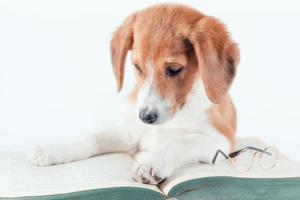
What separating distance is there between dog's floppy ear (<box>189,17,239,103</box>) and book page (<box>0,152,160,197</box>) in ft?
1.86

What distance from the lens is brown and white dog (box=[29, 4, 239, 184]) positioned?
3.05 metres

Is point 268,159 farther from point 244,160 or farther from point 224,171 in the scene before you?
→ point 224,171

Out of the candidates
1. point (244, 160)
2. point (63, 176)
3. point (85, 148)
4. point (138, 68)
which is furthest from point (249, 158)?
point (63, 176)

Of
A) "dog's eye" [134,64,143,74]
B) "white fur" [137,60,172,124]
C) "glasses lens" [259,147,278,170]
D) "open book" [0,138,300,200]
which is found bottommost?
"glasses lens" [259,147,278,170]

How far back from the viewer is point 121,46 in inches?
134

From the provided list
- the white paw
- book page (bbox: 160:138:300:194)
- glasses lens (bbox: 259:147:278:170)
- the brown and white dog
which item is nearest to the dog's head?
the brown and white dog

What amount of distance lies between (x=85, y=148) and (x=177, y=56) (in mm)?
701

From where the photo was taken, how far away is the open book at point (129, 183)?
270cm

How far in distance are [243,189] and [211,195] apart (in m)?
0.17

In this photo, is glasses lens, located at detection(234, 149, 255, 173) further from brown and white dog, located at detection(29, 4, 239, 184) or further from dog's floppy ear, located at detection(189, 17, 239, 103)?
dog's floppy ear, located at detection(189, 17, 239, 103)

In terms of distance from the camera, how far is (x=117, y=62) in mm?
3432

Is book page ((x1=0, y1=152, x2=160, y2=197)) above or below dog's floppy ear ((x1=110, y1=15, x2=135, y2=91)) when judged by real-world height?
below

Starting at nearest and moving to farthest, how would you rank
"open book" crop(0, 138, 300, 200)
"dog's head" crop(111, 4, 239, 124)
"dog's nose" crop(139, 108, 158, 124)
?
"open book" crop(0, 138, 300, 200)
"dog's nose" crop(139, 108, 158, 124)
"dog's head" crop(111, 4, 239, 124)

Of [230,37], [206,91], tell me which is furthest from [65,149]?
[230,37]
